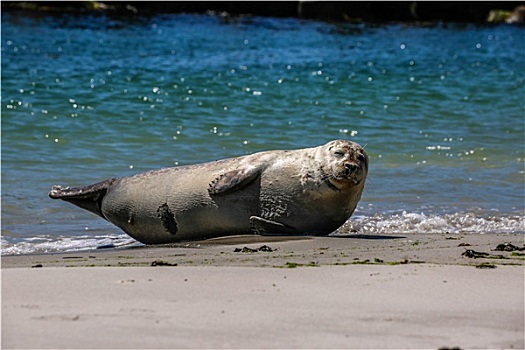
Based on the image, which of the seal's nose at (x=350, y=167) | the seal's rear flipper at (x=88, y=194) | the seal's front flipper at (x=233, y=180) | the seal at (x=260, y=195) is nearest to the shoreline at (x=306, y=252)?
the seal at (x=260, y=195)

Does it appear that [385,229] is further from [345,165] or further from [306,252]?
[306,252]

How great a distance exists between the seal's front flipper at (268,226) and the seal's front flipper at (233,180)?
22 cm

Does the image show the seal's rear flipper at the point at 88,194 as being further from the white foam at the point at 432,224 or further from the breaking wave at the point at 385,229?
the white foam at the point at 432,224

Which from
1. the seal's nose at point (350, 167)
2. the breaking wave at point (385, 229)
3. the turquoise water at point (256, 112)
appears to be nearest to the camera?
the seal's nose at point (350, 167)

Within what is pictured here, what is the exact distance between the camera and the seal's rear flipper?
693 cm

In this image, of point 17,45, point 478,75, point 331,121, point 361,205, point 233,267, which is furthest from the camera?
point 17,45

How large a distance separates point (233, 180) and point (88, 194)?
1.19 metres

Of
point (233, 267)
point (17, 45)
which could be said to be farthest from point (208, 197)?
point (17, 45)

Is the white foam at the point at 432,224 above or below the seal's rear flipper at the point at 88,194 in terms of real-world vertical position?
below

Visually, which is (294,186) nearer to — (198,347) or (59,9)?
(198,347)

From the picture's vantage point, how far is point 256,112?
13297 mm

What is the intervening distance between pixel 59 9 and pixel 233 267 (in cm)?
2389

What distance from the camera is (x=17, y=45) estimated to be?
19.4 m

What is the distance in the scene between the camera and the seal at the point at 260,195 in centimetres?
624
